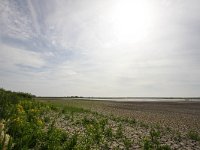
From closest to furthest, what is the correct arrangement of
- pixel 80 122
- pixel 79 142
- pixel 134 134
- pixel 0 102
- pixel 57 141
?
pixel 57 141 < pixel 79 142 < pixel 134 134 < pixel 80 122 < pixel 0 102

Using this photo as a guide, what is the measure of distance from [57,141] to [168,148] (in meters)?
3.95

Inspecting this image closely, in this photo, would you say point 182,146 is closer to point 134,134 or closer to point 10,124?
point 134,134

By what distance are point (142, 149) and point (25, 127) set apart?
455 cm

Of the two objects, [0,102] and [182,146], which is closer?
[182,146]

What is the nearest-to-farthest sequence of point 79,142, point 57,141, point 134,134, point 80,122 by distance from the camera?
point 57,141 → point 79,142 → point 134,134 → point 80,122

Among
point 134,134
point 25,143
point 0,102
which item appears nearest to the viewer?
point 25,143

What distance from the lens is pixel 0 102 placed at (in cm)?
1733

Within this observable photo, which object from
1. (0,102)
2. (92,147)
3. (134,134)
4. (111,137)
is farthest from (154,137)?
(0,102)

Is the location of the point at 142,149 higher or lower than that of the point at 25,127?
lower

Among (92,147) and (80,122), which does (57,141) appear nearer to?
(92,147)

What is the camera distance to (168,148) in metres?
8.07

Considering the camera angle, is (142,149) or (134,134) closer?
(142,149)

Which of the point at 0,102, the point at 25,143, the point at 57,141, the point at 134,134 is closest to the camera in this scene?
the point at 25,143

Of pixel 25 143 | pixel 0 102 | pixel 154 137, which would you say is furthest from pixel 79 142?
pixel 0 102
